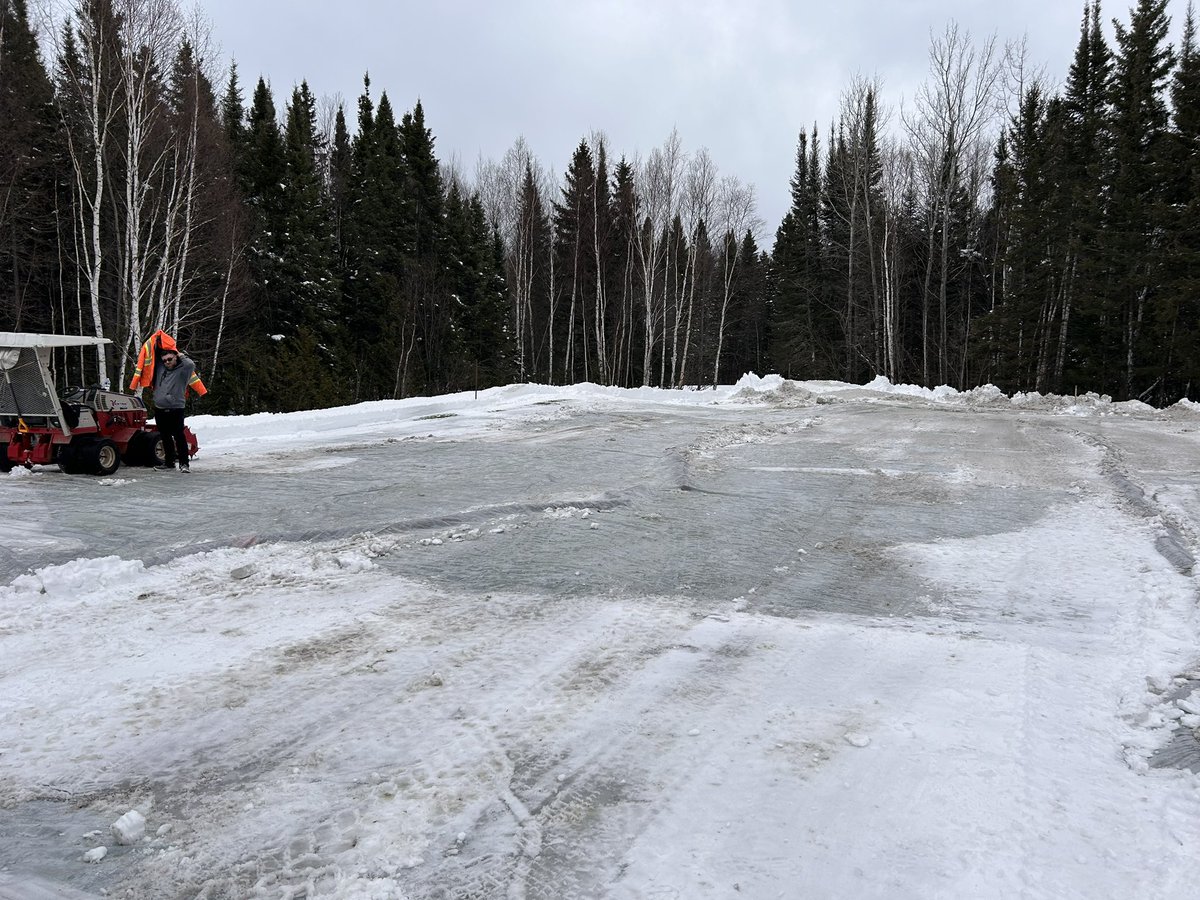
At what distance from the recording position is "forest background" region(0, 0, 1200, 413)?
21.4 metres

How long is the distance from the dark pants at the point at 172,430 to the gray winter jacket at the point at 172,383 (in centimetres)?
8

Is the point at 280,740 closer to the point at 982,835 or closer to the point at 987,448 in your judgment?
the point at 982,835

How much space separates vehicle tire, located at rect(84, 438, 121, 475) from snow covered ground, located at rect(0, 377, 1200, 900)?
1.01 meters

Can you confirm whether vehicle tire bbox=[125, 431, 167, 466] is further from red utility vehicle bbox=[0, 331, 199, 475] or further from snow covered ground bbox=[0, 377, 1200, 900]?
snow covered ground bbox=[0, 377, 1200, 900]

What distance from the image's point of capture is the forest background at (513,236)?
70.1ft

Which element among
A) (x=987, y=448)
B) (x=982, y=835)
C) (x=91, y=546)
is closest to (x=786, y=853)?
(x=982, y=835)

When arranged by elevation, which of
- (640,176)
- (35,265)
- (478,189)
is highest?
(478,189)

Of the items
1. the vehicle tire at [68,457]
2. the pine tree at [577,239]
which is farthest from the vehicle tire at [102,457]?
the pine tree at [577,239]

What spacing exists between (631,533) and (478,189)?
50.5m

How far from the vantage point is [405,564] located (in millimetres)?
5191

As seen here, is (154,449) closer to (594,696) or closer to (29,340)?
(29,340)

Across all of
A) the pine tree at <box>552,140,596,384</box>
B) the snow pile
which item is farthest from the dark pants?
the pine tree at <box>552,140,596,384</box>

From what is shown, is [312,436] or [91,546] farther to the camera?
[312,436]

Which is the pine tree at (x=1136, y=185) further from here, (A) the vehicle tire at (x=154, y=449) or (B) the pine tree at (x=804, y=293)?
(A) the vehicle tire at (x=154, y=449)
